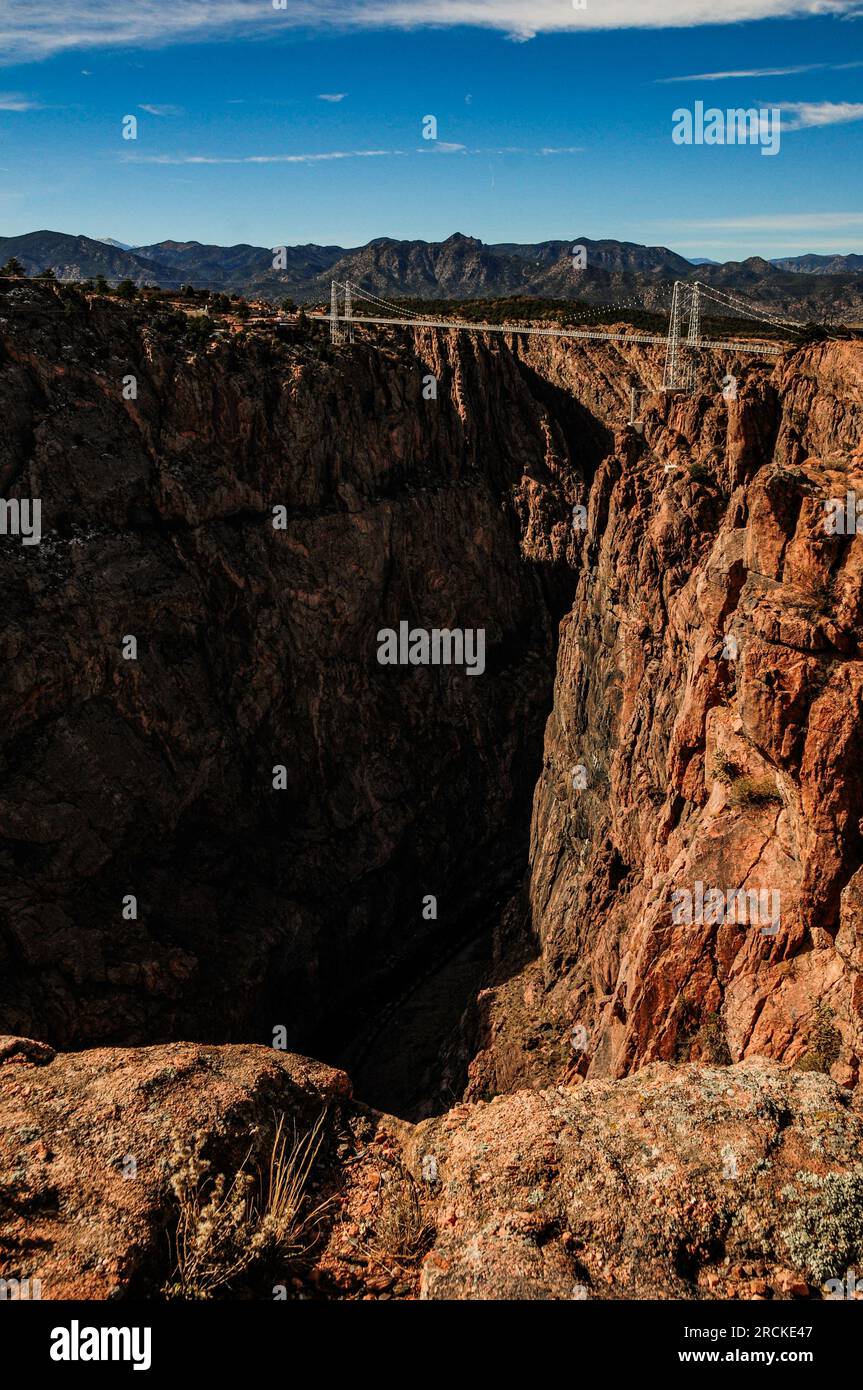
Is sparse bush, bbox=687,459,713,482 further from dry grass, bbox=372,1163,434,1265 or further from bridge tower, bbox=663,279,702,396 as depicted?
dry grass, bbox=372,1163,434,1265

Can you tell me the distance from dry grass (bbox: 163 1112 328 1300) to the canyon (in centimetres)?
28

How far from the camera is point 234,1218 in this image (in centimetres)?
930

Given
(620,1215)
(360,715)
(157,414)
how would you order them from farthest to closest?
1. (360,715)
2. (157,414)
3. (620,1215)

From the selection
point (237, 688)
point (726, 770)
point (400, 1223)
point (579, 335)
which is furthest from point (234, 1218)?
point (579, 335)

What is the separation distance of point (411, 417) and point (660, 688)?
35597 mm

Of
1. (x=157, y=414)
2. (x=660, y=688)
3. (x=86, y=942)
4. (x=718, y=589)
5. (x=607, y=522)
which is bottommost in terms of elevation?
(x=86, y=942)

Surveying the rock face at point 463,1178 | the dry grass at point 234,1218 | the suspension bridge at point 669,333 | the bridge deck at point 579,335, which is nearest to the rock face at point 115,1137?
the rock face at point 463,1178

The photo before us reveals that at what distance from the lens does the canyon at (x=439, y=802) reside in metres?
10.2

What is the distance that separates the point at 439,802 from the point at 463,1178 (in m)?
45.2

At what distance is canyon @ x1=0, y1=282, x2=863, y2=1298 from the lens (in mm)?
10180

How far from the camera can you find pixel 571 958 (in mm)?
35281

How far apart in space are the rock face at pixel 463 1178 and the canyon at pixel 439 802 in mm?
50

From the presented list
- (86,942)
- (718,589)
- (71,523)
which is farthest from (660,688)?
(71,523)
